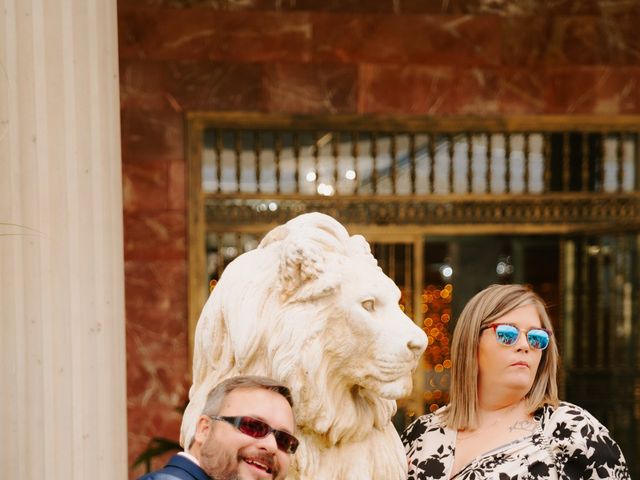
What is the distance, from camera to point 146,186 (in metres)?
6.52

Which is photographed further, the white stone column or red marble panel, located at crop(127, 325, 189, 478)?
red marble panel, located at crop(127, 325, 189, 478)

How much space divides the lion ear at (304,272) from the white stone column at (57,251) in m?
1.32

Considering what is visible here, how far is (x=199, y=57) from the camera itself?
6633 millimetres

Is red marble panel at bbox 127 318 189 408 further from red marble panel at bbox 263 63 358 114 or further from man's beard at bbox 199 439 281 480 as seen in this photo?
man's beard at bbox 199 439 281 480

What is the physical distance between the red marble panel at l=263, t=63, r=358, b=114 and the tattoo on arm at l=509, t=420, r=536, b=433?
4405 mm

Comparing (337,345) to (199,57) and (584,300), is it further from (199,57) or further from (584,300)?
(584,300)

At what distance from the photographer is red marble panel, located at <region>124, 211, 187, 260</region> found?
21.4 ft

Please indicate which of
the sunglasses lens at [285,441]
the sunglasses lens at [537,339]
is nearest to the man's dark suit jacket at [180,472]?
the sunglasses lens at [285,441]

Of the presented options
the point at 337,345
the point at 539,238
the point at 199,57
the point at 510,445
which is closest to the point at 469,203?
the point at 539,238

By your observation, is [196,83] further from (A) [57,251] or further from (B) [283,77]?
(A) [57,251]

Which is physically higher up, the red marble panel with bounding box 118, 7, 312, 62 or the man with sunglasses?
the red marble panel with bounding box 118, 7, 312, 62

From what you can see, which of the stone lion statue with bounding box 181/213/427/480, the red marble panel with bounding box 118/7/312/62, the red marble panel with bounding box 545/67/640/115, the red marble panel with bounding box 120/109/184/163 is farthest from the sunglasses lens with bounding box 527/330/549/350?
the red marble panel with bounding box 545/67/640/115

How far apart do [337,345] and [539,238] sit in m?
5.35

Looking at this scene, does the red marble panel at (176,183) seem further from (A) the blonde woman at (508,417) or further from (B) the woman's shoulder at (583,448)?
(B) the woman's shoulder at (583,448)
